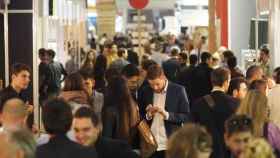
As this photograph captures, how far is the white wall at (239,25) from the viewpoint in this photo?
67.6 feet

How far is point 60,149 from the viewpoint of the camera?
201 inches

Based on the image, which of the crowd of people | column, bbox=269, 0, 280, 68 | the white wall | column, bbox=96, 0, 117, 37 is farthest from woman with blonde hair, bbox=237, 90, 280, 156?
column, bbox=96, 0, 117, 37

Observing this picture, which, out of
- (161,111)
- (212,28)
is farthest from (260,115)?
(212,28)

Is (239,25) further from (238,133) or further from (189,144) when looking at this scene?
(189,144)

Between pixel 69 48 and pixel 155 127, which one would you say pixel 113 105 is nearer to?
pixel 155 127

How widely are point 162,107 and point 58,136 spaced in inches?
128

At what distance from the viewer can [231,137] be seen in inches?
209

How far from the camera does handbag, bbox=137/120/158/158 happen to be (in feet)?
25.2

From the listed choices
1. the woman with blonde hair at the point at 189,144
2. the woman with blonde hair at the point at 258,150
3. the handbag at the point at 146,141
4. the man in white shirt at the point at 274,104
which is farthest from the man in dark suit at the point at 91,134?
the man in white shirt at the point at 274,104

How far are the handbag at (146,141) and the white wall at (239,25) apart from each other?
510 inches

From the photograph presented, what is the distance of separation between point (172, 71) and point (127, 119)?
702cm

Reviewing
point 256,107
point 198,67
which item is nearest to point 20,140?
point 256,107

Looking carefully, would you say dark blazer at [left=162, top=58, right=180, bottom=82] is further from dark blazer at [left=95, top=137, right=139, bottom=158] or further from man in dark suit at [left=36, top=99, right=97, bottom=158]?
man in dark suit at [left=36, top=99, right=97, bottom=158]

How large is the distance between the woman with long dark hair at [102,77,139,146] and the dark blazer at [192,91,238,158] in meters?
0.59
